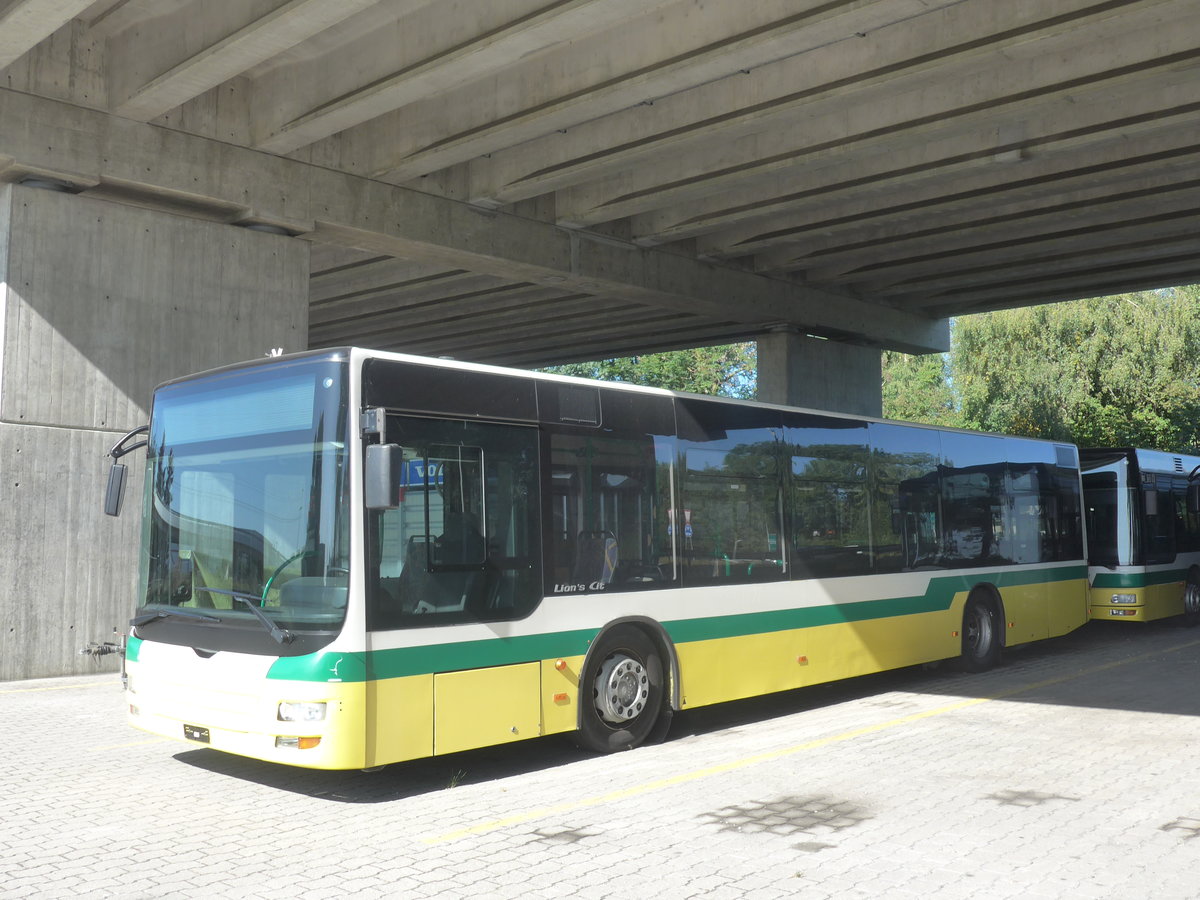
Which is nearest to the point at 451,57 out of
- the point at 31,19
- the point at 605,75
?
the point at 605,75

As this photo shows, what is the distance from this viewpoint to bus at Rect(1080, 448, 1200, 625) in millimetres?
17172

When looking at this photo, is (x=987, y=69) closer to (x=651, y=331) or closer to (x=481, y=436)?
(x=481, y=436)

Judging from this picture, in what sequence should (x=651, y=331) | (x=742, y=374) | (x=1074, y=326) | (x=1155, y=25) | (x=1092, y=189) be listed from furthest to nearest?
(x=742, y=374), (x=1074, y=326), (x=651, y=331), (x=1092, y=189), (x=1155, y=25)

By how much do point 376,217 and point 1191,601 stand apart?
1426 cm

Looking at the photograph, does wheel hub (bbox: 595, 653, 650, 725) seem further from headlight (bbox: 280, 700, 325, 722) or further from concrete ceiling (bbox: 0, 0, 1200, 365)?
concrete ceiling (bbox: 0, 0, 1200, 365)

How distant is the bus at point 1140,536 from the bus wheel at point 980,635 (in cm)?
422

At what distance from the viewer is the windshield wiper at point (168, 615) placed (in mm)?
7403

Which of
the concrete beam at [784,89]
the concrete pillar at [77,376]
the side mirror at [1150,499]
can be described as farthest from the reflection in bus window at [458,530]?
the side mirror at [1150,499]

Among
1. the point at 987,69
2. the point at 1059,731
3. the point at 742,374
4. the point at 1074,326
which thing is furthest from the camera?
the point at 742,374

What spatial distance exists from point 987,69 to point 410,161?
7293 millimetres

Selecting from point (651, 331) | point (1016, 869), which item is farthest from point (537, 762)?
point (651, 331)

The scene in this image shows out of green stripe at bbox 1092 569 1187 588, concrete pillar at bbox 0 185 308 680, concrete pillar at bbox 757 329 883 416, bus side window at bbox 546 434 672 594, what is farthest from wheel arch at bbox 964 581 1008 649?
concrete pillar at bbox 757 329 883 416

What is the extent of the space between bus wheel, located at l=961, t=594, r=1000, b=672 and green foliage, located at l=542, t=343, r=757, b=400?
41075 millimetres

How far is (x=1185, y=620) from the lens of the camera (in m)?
19.4
